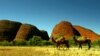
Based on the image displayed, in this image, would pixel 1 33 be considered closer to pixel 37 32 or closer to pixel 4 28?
pixel 4 28

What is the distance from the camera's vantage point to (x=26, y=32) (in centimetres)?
10425

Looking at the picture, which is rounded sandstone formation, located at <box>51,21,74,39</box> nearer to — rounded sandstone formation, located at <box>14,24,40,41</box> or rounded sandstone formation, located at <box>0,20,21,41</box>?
rounded sandstone formation, located at <box>14,24,40,41</box>

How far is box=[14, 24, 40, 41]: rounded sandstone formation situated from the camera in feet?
335

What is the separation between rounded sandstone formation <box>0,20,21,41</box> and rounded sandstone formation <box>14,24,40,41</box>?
5.91 ft

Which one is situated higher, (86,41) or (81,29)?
(81,29)

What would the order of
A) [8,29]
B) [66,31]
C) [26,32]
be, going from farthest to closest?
[8,29] < [26,32] < [66,31]

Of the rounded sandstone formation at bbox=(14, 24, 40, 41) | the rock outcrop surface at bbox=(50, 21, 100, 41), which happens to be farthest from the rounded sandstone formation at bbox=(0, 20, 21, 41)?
the rock outcrop surface at bbox=(50, 21, 100, 41)

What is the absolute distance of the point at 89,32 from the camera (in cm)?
10650

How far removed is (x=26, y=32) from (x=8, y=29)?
7280mm

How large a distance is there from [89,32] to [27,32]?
2499 cm

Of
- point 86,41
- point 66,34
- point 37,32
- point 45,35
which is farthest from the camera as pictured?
point 45,35

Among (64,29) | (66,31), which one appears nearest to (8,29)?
(64,29)

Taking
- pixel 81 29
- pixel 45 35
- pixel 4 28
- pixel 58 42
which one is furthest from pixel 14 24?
pixel 58 42

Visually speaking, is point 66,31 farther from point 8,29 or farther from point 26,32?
point 8,29
